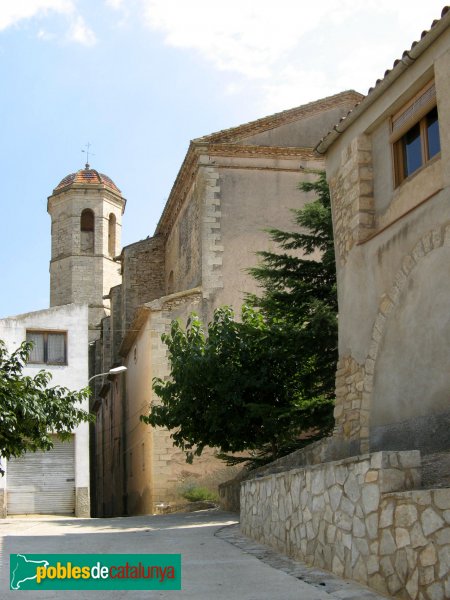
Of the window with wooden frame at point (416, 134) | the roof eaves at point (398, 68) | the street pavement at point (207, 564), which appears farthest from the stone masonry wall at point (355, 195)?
the street pavement at point (207, 564)

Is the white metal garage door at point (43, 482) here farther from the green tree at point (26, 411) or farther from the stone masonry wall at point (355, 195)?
the stone masonry wall at point (355, 195)

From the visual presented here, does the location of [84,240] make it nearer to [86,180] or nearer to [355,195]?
[86,180]


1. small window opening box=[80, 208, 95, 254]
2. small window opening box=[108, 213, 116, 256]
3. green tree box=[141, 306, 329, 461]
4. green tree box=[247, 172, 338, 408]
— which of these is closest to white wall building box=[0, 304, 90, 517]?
green tree box=[141, 306, 329, 461]

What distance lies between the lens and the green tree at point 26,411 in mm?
13867

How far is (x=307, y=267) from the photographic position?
18.4 m

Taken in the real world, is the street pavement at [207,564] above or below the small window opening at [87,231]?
below

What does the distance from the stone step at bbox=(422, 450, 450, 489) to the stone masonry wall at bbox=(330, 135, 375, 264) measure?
413 centimetres

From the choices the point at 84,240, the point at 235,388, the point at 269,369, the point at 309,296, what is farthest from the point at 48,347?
the point at 84,240

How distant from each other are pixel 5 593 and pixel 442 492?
12.0ft

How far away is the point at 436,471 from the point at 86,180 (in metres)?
41.0

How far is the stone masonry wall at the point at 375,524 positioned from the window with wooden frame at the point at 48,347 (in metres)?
16.3

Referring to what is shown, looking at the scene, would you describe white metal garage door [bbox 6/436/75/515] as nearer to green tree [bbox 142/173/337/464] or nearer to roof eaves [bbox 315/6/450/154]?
green tree [bbox 142/173/337/464]

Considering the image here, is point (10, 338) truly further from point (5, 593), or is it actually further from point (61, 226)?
point (61, 226)

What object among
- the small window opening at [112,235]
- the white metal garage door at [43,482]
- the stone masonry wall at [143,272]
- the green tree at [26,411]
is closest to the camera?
the green tree at [26,411]
